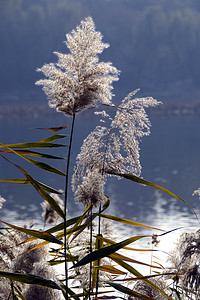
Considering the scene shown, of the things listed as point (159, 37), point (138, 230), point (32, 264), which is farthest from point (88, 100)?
point (159, 37)

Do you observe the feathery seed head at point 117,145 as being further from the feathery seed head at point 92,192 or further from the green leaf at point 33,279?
the green leaf at point 33,279

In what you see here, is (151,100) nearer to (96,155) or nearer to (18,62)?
(96,155)

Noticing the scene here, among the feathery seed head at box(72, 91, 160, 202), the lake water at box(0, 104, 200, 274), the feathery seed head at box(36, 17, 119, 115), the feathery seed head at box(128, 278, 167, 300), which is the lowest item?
the feathery seed head at box(128, 278, 167, 300)

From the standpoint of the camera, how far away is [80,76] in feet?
4.70

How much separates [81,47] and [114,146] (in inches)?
14.9

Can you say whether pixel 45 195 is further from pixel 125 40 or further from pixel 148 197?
pixel 125 40

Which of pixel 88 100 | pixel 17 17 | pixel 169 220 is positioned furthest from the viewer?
pixel 17 17

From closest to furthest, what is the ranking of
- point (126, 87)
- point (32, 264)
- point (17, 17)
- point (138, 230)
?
point (32, 264), point (138, 230), point (126, 87), point (17, 17)

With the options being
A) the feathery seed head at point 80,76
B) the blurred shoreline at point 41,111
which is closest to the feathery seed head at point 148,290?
the feathery seed head at point 80,76

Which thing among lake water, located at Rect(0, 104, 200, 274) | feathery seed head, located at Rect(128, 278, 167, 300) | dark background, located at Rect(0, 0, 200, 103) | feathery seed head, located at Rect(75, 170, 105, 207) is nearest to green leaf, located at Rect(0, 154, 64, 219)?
feathery seed head, located at Rect(75, 170, 105, 207)

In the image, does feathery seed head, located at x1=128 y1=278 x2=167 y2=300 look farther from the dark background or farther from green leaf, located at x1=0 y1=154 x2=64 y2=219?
the dark background

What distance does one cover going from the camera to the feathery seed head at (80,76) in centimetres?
138

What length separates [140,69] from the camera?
556 ft

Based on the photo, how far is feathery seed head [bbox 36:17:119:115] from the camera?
1.38 metres
